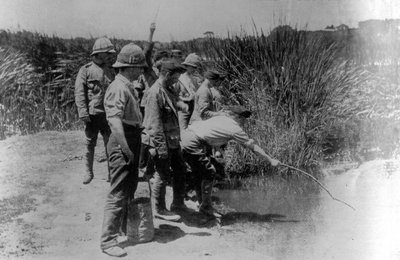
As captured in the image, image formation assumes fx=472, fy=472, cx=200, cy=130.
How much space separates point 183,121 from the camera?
675 centimetres

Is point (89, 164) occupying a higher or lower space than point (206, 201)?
higher

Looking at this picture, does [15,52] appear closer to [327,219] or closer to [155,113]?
[155,113]

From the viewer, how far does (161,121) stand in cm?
518

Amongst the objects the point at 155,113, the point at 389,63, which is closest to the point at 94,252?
the point at 155,113

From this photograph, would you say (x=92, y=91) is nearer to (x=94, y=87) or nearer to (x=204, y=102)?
(x=94, y=87)

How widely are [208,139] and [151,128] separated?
696 millimetres

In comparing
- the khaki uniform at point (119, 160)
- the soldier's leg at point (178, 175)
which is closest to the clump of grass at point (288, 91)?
the soldier's leg at point (178, 175)

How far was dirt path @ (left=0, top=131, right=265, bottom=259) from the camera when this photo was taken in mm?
4527

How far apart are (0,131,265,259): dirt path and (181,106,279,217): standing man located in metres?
0.54

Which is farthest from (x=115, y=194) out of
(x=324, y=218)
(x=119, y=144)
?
(x=324, y=218)

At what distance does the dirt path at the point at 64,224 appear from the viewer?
14.9 feet

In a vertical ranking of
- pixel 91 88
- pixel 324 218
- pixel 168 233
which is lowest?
pixel 324 218

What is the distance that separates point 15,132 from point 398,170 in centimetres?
746

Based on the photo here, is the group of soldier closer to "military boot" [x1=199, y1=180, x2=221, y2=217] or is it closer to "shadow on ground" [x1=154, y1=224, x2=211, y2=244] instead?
"military boot" [x1=199, y1=180, x2=221, y2=217]
